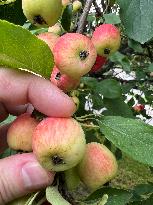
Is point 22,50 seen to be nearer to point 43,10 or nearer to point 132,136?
point 43,10

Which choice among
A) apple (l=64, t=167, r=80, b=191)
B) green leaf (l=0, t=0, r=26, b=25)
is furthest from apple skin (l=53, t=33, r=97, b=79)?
green leaf (l=0, t=0, r=26, b=25)

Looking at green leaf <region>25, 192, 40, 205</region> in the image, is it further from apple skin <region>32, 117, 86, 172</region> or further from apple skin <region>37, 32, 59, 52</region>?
apple skin <region>37, 32, 59, 52</region>

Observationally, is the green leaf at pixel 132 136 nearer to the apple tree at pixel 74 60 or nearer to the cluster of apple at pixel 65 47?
the apple tree at pixel 74 60

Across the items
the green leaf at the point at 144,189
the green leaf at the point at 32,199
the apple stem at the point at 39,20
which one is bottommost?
the green leaf at the point at 144,189

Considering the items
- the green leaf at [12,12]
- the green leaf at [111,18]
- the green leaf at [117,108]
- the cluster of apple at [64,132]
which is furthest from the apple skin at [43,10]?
the green leaf at [111,18]

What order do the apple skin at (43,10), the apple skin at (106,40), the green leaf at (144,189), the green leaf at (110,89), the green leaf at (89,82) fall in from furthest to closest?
1. the green leaf at (144,189)
2. the green leaf at (89,82)
3. the green leaf at (110,89)
4. the apple skin at (106,40)
5. the apple skin at (43,10)
